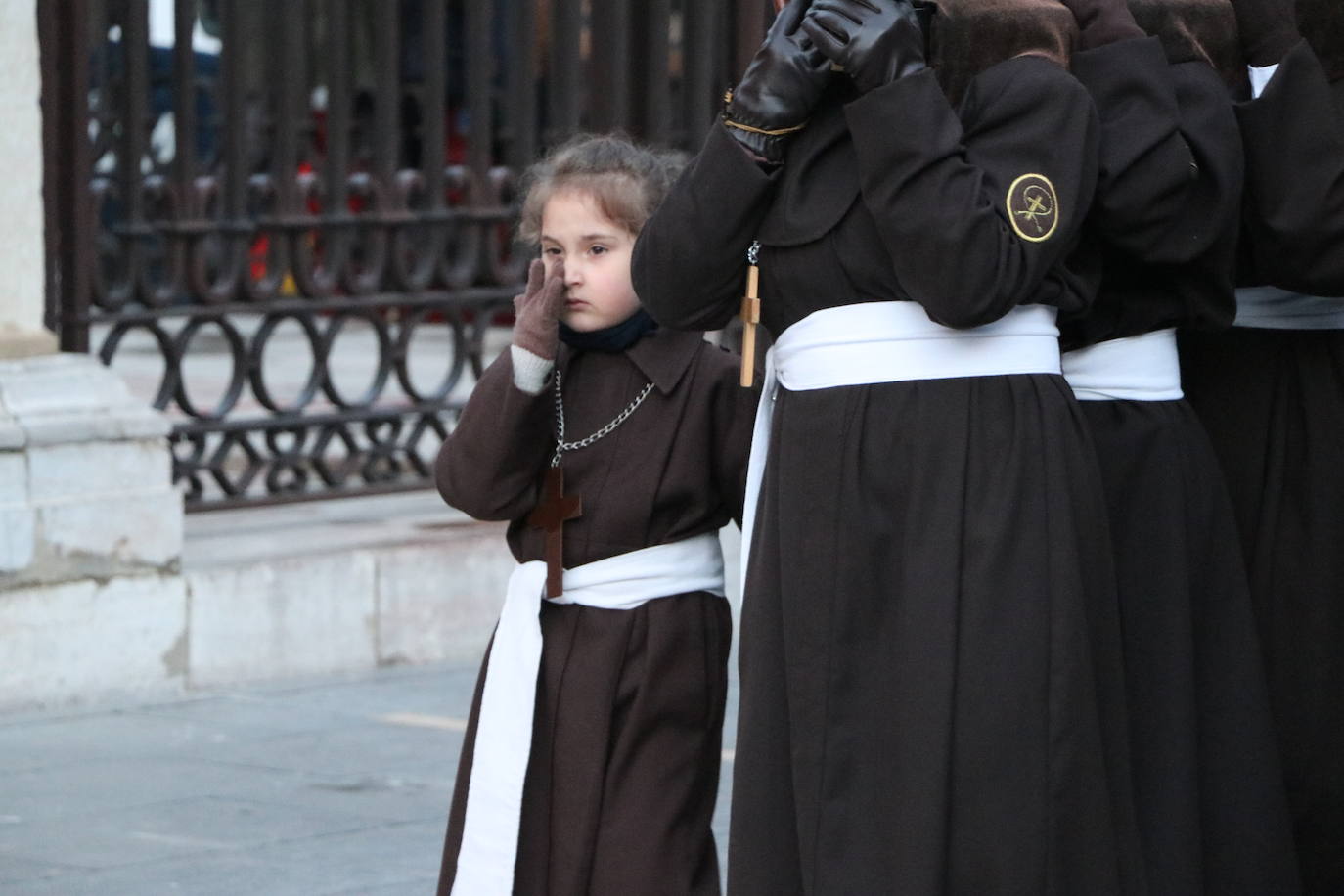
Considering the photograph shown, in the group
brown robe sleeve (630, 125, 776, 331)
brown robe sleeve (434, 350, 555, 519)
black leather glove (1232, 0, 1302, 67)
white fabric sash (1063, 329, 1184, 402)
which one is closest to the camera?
brown robe sleeve (630, 125, 776, 331)

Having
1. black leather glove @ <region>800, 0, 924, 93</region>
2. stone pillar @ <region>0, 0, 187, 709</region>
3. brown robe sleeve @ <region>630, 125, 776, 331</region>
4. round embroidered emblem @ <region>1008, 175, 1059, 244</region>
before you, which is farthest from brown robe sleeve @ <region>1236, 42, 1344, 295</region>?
stone pillar @ <region>0, 0, 187, 709</region>

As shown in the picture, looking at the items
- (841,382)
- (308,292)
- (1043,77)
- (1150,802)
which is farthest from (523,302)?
(308,292)

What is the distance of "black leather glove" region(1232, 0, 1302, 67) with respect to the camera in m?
3.37

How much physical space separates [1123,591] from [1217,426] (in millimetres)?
575

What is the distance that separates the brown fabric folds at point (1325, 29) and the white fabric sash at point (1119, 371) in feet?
1.61

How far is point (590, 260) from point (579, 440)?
11.3 inches

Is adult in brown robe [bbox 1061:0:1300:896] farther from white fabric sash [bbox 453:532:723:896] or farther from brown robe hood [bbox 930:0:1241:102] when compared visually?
white fabric sash [bbox 453:532:723:896]

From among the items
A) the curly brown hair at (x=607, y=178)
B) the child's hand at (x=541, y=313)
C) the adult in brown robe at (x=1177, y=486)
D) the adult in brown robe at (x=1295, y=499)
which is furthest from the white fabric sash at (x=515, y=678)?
the adult in brown robe at (x=1295, y=499)

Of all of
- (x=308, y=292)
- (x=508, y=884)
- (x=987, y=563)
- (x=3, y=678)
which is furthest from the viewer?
(x=308, y=292)

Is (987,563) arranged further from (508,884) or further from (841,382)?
(508,884)

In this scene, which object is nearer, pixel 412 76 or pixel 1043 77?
pixel 1043 77

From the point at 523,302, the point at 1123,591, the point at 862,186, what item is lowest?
the point at 1123,591

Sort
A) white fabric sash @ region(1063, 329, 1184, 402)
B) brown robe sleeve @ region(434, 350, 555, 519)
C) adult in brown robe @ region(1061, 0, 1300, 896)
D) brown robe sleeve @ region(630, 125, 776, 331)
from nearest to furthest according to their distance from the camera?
1. brown robe sleeve @ region(630, 125, 776, 331)
2. adult in brown robe @ region(1061, 0, 1300, 896)
3. white fabric sash @ region(1063, 329, 1184, 402)
4. brown robe sleeve @ region(434, 350, 555, 519)

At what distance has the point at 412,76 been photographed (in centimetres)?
709
